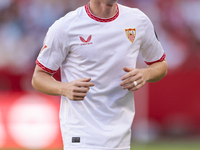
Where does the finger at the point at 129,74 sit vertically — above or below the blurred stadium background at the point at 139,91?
above

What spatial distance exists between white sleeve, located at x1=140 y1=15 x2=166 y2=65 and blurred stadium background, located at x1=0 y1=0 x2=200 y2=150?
11.2ft

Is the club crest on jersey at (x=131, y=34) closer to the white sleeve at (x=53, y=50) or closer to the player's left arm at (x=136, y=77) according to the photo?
the player's left arm at (x=136, y=77)

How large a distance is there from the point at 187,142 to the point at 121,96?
15.1 ft

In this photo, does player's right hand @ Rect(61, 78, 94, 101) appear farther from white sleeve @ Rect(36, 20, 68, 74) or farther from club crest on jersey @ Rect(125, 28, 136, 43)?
club crest on jersey @ Rect(125, 28, 136, 43)

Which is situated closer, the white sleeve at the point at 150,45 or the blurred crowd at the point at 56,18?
the white sleeve at the point at 150,45

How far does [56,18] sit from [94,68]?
5.54 metres

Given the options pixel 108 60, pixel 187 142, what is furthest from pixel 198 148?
pixel 108 60

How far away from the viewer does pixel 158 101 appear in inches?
270

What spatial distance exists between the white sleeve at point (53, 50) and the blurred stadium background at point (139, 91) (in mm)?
3448

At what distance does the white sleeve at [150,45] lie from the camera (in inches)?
114

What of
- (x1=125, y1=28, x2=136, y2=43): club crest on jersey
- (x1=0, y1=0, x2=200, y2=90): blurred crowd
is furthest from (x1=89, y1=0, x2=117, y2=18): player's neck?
(x1=0, y1=0, x2=200, y2=90): blurred crowd

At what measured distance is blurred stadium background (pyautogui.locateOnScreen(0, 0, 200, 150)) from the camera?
6.19 meters

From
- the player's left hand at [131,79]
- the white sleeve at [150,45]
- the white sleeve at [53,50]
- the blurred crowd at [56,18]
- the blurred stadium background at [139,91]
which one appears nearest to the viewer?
the player's left hand at [131,79]

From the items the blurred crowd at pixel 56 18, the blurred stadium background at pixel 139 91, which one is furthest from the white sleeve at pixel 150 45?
the blurred crowd at pixel 56 18
